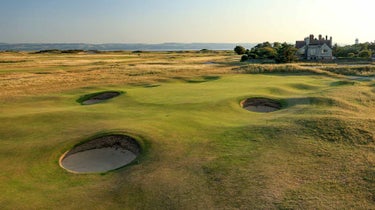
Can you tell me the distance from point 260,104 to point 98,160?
1561cm

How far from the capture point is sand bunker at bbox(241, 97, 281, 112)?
27656 mm

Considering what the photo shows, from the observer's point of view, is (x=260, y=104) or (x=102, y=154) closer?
(x=102, y=154)

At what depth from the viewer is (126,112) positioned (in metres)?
25.1

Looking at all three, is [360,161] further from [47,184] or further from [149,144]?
[47,184]

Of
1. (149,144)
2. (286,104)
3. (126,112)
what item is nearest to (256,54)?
(286,104)

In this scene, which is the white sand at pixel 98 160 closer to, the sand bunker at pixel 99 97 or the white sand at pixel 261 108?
the white sand at pixel 261 108

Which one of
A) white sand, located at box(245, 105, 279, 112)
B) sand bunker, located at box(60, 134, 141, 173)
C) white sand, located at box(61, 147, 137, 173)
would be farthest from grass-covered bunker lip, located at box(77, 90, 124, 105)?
white sand, located at box(61, 147, 137, 173)

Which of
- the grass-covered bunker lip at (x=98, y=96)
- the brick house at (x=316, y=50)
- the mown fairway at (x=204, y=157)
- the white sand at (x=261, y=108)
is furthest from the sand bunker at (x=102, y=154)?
the brick house at (x=316, y=50)

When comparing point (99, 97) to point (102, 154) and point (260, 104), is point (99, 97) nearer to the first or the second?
point (260, 104)

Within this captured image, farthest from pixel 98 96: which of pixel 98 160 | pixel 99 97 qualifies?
pixel 98 160

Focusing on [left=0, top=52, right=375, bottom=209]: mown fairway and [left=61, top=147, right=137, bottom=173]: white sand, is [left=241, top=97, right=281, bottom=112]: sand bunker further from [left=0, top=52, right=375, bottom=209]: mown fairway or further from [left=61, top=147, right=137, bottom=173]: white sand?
[left=61, top=147, right=137, bottom=173]: white sand

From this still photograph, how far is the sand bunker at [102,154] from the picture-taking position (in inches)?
656

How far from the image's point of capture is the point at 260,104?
28312 mm

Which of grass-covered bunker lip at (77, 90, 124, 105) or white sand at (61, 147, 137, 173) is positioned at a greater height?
grass-covered bunker lip at (77, 90, 124, 105)
